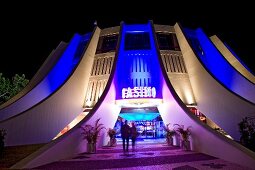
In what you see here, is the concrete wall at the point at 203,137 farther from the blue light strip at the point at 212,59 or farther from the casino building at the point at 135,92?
the blue light strip at the point at 212,59

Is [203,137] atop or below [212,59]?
below

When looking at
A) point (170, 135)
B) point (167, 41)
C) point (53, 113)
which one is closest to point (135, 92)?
point (170, 135)

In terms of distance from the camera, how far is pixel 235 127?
11109mm

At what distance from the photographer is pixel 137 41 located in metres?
17.5

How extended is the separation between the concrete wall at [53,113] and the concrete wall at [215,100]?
7150 mm

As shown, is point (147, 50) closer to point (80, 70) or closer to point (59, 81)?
point (80, 70)

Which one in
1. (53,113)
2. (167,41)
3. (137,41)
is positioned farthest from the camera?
(167,41)

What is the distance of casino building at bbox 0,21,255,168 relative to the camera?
388 inches

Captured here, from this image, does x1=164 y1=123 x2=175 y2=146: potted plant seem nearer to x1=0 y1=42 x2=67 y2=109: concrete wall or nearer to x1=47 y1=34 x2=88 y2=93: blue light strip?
x1=47 y1=34 x2=88 y2=93: blue light strip

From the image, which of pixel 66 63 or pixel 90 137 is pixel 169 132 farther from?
pixel 66 63

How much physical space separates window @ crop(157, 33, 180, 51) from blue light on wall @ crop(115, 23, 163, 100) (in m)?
0.93

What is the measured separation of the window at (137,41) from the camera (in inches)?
663

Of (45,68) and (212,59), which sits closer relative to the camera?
(212,59)

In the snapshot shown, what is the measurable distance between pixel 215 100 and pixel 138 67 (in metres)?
5.47
